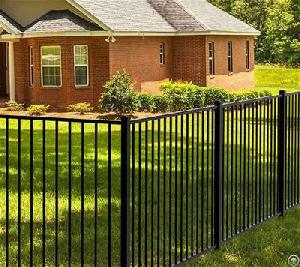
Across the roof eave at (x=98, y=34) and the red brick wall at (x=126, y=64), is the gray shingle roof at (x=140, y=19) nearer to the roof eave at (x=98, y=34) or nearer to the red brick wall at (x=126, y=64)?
the roof eave at (x=98, y=34)

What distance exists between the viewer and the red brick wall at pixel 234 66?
112ft

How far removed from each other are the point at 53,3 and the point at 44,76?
135 inches

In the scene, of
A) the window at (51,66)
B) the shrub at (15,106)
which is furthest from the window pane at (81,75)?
the shrub at (15,106)

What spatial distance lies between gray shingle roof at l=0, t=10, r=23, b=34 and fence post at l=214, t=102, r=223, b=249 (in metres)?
23.0

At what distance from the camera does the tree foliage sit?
61594 millimetres

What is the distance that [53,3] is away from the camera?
3127 cm

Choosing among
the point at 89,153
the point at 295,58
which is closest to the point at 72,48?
the point at 89,153

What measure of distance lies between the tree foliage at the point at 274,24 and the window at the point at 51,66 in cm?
3439

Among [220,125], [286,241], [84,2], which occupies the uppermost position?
[84,2]

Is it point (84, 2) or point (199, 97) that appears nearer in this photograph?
point (199, 97)

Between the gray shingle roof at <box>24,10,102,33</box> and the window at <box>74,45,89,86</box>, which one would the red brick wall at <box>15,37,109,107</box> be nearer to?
the window at <box>74,45,89,86</box>

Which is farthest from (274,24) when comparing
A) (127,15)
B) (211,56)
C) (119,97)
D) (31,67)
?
(119,97)

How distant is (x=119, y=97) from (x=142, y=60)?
513 centimetres

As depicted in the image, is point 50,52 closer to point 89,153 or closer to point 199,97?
point 199,97
